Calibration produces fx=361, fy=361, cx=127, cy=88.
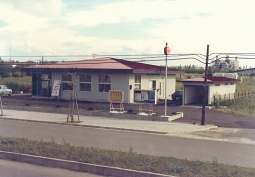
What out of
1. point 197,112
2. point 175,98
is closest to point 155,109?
point 197,112

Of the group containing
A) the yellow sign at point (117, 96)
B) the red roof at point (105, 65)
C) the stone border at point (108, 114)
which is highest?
the red roof at point (105, 65)

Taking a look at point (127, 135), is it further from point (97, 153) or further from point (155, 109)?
point (155, 109)

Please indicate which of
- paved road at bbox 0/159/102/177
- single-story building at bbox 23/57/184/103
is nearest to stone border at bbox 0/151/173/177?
paved road at bbox 0/159/102/177

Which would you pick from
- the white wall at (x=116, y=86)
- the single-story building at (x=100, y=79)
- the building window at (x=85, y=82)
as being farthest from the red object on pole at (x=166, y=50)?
the building window at (x=85, y=82)

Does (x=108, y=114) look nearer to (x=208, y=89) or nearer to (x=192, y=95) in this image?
(x=208, y=89)

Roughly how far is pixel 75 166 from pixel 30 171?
132cm

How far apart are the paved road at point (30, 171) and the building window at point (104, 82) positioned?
74.6ft

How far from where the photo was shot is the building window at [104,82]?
3400 cm

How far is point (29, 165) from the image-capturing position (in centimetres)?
1140

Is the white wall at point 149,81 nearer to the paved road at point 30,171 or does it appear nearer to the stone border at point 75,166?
the stone border at point 75,166

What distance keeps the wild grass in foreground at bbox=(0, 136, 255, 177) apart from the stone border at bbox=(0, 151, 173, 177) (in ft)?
1.07

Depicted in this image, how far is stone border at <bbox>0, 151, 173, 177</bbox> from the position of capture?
10.0 m

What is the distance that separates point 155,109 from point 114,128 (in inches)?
355

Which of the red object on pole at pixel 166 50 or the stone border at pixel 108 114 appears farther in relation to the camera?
the red object on pole at pixel 166 50
